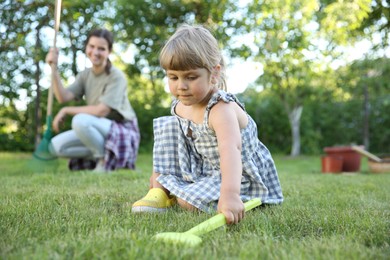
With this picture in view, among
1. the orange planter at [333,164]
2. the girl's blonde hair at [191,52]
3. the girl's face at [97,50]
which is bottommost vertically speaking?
the orange planter at [333,164]

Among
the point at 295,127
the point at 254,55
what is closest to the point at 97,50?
the point at 254,55

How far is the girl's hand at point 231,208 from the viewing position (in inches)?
58.3

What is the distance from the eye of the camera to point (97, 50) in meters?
3.90

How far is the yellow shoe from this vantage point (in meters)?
1.77

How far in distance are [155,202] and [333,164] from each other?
400cm

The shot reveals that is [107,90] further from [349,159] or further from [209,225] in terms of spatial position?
[349,159]

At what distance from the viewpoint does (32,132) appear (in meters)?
9.01

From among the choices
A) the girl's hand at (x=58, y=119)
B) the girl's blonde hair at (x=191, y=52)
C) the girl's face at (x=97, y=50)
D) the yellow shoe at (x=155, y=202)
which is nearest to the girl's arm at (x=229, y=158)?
the girl's blonde hair at (x=191, y=52)

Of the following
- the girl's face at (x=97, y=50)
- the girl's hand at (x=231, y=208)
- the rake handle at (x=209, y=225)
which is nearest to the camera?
the rake handle at (x=209, y=225)

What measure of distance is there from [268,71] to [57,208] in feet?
24.6

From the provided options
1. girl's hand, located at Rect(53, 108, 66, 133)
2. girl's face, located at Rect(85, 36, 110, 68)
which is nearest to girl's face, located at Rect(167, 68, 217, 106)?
girl's face, located at Rect(85, 36, 110, 68)

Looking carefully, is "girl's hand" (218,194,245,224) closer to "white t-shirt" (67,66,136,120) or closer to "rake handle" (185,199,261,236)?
"rake handle" (185,199,261,236)

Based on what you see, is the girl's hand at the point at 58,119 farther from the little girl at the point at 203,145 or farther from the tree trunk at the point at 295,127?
the tree trunk at the point at 295,127

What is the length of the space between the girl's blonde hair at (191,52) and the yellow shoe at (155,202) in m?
0.55
